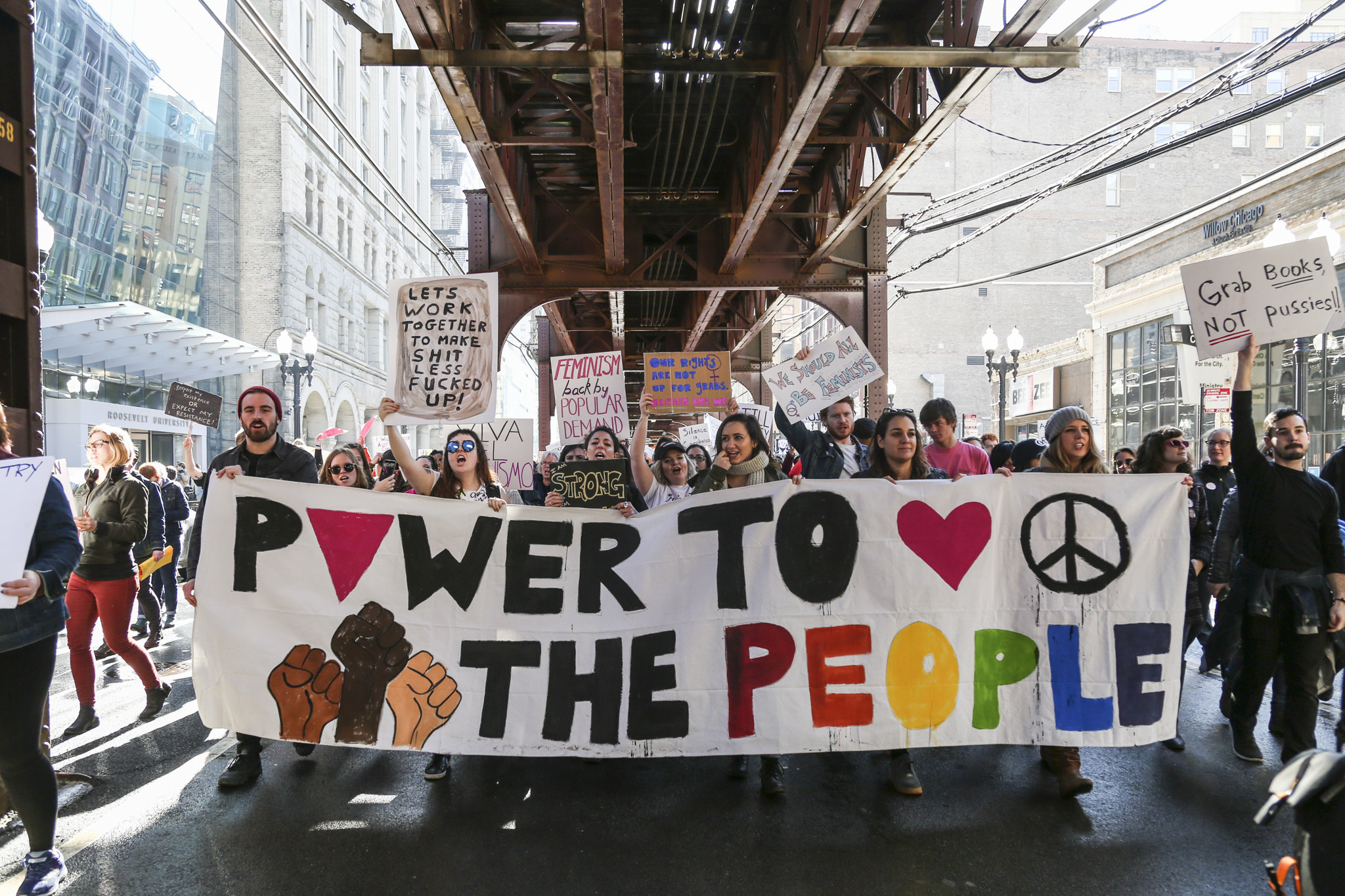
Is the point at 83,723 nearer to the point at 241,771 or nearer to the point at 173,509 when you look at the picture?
the point at 241,771

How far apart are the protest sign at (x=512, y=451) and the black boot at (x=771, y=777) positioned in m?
6.12

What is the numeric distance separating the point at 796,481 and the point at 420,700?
2117mm

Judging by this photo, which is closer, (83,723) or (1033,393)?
(83,723)

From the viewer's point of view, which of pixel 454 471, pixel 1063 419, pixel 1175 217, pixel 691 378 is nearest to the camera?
pixel 1063 419

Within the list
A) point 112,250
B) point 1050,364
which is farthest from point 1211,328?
point 112,250

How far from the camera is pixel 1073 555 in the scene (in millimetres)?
4176

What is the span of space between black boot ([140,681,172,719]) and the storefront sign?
31.1 m

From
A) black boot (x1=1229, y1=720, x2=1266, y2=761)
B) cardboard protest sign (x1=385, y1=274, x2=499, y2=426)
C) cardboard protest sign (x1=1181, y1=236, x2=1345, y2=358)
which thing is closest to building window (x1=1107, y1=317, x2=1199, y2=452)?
cardboard protest sign (x1=1181, y1=236, x2=1345, y2=358)

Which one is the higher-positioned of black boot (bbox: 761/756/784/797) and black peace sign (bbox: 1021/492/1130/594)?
black peace sign (bbox: 1021/492/1130/594)

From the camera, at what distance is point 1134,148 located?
43.2m

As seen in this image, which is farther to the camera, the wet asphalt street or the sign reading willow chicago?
the sign reading willow chicago

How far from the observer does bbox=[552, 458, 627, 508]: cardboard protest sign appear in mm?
5156

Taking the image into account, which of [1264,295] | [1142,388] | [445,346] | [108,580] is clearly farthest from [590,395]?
[1142,388]

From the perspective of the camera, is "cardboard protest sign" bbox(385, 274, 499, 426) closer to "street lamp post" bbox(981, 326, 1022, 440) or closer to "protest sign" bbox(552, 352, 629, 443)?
"protest sign" bbox(552, 352, 629, 443)
